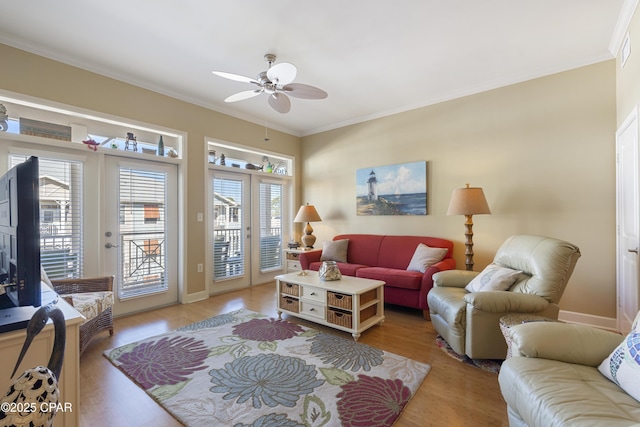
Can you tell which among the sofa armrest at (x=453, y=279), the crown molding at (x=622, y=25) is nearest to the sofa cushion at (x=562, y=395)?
the sofa armrest at (x=453, y=279)

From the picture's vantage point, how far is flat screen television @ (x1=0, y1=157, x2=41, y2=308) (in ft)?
3.34

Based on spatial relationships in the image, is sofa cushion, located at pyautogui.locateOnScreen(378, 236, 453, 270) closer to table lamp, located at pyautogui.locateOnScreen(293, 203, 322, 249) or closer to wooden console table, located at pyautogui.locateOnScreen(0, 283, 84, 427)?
table lamp, located at pyautogui.locateOnScreen(293, 203, 322, 249)

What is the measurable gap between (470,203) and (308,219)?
8.03 feet

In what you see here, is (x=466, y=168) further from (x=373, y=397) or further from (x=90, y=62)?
(x=90, y=62)

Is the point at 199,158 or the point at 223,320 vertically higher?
the point at 199,158

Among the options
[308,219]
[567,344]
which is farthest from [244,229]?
[567,344]

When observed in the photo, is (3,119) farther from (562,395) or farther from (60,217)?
(562,395)

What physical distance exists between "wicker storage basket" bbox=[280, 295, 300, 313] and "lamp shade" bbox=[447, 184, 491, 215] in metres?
2.01

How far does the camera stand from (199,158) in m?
4.07

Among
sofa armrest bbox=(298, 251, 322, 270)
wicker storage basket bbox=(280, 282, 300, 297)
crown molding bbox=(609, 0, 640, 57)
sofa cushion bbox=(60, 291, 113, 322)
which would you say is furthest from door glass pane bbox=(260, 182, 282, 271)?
crown molding bbox=(609, 0, 640, 57)

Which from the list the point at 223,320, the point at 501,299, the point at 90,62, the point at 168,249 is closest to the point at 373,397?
the point at 501,299

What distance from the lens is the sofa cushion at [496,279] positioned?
2389 mm

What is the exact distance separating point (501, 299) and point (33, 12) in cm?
422

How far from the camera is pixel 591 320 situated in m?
2.99
